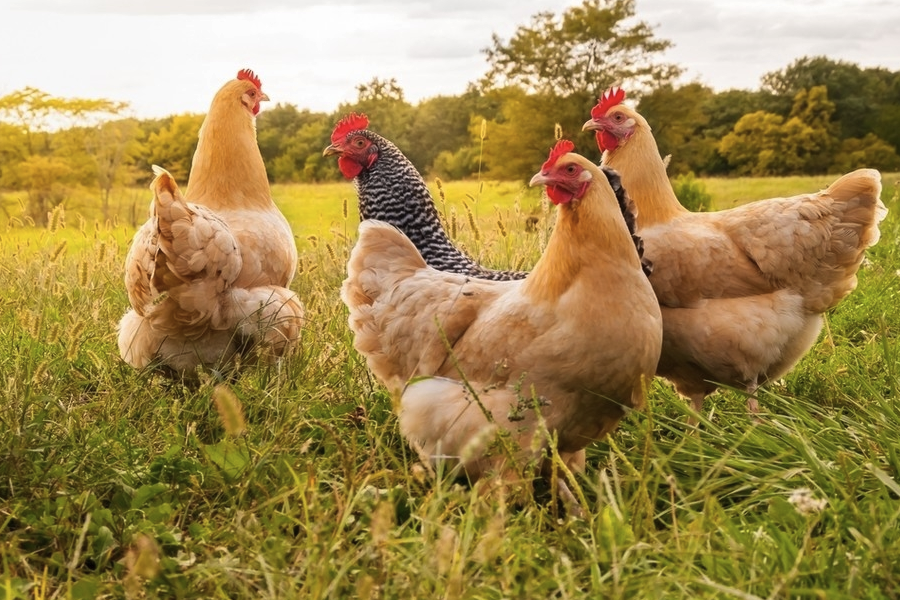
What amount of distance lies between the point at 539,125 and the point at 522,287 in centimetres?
1948

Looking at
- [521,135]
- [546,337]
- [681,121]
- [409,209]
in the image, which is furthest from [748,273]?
[681,121]

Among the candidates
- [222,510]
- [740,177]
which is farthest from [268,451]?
[740,177]

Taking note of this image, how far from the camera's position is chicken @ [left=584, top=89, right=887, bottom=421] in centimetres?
371

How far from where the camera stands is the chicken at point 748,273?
3707 millimetres

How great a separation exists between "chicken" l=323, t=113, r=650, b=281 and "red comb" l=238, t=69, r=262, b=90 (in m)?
1.05

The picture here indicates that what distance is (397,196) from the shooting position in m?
3.88

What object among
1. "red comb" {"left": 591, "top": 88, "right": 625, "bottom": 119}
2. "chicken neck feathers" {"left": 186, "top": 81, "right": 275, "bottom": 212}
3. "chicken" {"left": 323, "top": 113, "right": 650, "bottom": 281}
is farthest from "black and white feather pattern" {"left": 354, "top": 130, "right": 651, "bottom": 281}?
"red comb" {"left": 591, "top": 88, "right": 625, "bottom": 119}

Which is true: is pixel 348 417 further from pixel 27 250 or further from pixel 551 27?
pixel 551 27

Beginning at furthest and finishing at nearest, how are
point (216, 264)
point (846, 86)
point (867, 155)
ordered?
point (846, 86) → point (867, 155) → point (216, 264)

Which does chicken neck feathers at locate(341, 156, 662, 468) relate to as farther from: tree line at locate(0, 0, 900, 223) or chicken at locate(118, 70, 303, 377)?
tree line at locate(0, 0, 900, 223)

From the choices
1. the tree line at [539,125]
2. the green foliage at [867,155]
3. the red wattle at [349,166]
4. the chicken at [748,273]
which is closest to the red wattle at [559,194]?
the chicken at [748,273]

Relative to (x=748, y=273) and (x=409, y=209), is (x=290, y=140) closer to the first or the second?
(x=409, y=209)

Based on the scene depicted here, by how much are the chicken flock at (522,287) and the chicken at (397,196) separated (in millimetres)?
11

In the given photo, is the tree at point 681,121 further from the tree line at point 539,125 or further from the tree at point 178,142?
the tree at point 178,142
